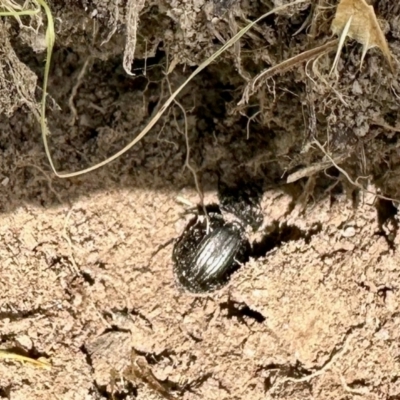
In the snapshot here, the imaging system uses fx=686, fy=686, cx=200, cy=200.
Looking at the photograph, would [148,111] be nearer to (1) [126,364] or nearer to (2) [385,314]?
(1) [126,364]

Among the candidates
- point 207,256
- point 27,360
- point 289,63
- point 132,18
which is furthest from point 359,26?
point 27,360

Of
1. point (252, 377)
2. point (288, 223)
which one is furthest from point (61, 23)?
point (252, 377)

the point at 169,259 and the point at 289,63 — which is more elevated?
the point at 289,63

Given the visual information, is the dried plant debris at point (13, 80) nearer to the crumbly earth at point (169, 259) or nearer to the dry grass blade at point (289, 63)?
the crumbly earth at point (169, 259)

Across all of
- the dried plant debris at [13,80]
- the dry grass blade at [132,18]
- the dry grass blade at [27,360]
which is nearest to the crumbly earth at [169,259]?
the dry grass blade at [27,360]

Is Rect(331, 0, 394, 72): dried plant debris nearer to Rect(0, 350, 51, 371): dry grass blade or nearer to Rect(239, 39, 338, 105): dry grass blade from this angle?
Rect(239, 39, 338, 105): dry grass blade

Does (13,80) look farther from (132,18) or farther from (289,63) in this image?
(289,63)
